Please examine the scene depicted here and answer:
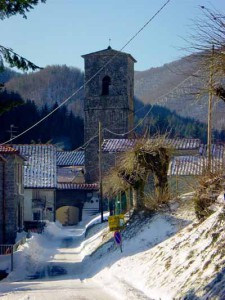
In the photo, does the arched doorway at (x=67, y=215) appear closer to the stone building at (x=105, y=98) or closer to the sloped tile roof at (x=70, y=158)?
the stone building at (x=105, y=98)

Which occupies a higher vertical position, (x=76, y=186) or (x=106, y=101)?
(x=106, y=101)

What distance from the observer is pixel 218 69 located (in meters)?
13.4

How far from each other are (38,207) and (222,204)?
129 ft

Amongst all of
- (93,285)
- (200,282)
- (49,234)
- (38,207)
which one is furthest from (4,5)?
(38,207)

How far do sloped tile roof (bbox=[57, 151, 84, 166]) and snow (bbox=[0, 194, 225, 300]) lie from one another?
6450 centimetres

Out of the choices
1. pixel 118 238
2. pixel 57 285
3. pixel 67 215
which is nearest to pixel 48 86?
pixel 67 215

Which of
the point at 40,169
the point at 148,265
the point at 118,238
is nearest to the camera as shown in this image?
the point at 148,265

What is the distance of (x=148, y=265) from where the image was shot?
17516mm

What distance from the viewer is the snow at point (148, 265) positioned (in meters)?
13.4

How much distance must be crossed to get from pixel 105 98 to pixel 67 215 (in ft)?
38.6

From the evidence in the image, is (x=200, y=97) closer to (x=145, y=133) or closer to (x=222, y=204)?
(x=222, y=204)

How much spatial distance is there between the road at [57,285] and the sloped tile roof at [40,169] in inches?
915

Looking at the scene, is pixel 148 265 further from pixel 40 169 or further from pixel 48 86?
pixel 48 86

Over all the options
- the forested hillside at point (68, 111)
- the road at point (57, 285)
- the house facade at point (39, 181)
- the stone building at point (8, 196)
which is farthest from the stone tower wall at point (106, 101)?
the road at point (57, 285)
